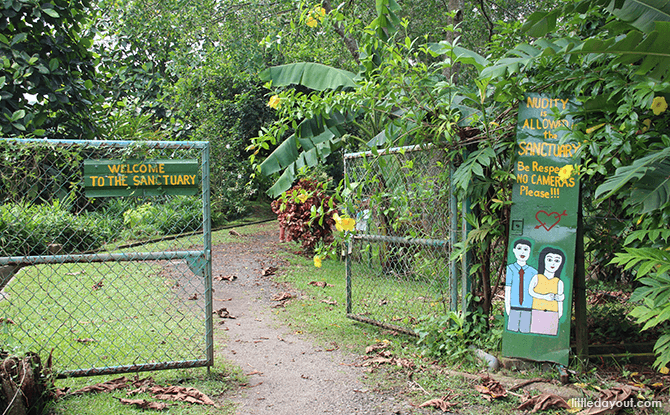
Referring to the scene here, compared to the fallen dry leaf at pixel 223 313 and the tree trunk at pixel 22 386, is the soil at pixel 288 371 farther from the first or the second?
the tree trunk at pixel 22 386

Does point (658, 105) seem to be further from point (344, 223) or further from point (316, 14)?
point (316, 14)

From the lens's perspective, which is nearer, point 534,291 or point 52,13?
point 534,291

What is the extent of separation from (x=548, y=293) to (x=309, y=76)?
432cm

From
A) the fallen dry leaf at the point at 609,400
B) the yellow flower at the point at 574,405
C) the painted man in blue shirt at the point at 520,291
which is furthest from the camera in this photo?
the painted man in blue shirt at the point at 520,291

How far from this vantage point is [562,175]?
3463 millimetres

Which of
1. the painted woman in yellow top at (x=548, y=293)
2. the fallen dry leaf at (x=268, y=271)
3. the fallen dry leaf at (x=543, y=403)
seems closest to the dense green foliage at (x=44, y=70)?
the fallen dry leaf at (x=268, y=271)

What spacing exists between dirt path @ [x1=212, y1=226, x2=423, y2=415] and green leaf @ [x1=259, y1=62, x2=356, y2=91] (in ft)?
10.1

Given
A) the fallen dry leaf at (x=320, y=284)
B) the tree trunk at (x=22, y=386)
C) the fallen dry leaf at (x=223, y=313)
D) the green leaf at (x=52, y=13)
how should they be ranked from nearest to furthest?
the tree trunk at (x=22, y=386) < the fallen dry leaf at (x=223, y=313) < the green leaf at (x=52, y=13) < the fallen dry leaf at (x=320, y=284)

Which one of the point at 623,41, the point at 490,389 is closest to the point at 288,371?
the point at 490,389

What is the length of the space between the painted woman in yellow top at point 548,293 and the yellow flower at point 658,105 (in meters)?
1.21

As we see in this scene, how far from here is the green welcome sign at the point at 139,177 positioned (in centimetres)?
344

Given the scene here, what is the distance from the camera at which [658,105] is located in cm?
292

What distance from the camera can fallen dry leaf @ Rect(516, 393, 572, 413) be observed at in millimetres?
3125

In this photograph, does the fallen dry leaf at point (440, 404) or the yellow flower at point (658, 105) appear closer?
the yellow flower at point (658, 105)
